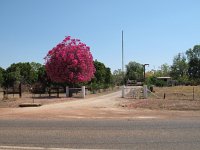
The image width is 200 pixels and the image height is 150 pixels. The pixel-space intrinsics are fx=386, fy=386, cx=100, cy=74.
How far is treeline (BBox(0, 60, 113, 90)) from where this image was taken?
6462cm

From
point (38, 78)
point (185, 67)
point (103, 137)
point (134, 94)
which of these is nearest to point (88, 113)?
point (103, 137)

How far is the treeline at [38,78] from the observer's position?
64.6m

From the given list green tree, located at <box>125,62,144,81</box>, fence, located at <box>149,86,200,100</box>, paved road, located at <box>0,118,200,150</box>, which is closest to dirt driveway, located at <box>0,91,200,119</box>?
paved road, located at <box>0,118,200,150</box>

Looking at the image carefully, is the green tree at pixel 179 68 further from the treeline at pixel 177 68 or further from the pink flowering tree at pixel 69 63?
the pink flowering tree at pixel 69 63

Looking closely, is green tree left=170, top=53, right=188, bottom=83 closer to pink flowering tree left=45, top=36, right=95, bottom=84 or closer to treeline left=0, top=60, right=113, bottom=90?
treeline left=0, top=60, right=113, bottom=90

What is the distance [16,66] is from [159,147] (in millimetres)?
113655

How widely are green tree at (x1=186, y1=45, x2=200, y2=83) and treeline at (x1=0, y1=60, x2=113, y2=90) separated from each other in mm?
65075

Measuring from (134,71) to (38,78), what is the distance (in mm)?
101341

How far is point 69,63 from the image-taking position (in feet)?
136

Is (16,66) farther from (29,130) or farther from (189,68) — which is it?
(29,130)

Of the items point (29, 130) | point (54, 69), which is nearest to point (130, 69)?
point (54, 69)

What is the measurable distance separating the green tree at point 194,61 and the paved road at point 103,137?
15427cm

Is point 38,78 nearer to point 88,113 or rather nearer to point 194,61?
point 88,113

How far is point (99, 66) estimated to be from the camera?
8019cm
